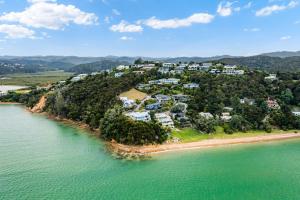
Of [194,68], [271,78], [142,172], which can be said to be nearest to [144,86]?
[194,68]

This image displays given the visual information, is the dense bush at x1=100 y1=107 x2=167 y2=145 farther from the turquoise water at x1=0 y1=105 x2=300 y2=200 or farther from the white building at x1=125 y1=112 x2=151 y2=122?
the turquoise water at x1=0 y1=105 x2=300 y2=200

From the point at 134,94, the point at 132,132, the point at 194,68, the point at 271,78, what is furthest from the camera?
the point at 194,68

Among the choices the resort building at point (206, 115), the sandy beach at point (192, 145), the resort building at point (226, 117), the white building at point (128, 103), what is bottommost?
the sandy beach at point (192, 145)

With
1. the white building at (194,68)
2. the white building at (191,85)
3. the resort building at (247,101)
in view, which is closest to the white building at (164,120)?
the resort building at (247,101)

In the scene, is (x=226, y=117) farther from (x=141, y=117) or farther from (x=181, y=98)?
(x=141, y=117)

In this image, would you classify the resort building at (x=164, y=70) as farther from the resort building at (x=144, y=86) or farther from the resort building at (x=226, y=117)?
the resort building at (x=226, y=117)

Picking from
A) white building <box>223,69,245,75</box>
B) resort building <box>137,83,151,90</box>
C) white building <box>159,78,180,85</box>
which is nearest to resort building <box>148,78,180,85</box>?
white building <box>159,78,180,85</box>
